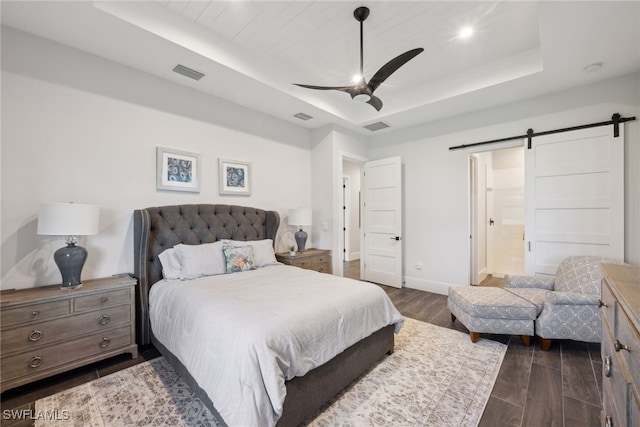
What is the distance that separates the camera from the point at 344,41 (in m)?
2.86

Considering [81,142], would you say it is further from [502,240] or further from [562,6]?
[502,240]

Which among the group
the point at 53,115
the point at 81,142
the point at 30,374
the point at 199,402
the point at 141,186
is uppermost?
the point at 53,115

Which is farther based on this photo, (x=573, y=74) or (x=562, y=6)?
(x=573, y=74)

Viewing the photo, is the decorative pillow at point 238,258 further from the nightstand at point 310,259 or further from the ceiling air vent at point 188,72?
the ceiling air vent at point 188,72

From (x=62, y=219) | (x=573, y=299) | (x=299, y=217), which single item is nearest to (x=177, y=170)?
(x=62, y=219)

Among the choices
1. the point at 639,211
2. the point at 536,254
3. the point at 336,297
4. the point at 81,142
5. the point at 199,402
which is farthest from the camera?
the point at 536,254

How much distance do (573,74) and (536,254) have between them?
2153mm

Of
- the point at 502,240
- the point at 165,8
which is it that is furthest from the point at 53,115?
the point at 502,240

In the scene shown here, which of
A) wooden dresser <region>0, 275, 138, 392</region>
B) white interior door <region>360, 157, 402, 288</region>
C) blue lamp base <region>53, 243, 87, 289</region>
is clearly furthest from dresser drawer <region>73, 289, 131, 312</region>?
white interior door <region>360, 157, 402, 288</region>

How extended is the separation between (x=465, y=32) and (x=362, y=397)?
348 cm

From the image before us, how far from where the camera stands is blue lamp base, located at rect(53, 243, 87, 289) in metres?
2.23

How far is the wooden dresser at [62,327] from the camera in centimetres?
192

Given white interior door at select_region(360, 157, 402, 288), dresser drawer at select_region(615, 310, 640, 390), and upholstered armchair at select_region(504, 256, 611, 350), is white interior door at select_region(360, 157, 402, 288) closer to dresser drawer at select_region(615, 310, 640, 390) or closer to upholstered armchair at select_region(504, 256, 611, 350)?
upholstered armchair at select_region(504, 256, 611, 350)

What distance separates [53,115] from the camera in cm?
245
